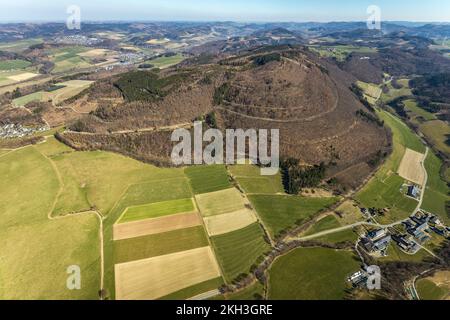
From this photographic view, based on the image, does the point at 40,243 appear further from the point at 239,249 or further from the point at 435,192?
the point at 435,192

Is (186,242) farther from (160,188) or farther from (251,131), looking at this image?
(251,131)

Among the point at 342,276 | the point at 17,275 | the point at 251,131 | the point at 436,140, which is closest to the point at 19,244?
the point at 17,275

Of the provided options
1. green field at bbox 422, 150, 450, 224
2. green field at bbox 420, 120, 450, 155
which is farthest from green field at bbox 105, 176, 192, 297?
green field at bbox 420, 120, 450, 155

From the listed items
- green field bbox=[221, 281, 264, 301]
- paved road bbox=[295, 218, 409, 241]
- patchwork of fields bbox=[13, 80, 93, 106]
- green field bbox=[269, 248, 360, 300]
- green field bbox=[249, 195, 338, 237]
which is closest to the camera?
green field bbox=[221, 281, 264, 301]

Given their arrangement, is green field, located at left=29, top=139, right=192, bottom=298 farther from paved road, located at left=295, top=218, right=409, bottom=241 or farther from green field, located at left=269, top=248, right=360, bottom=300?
paved road, located at left=295, top=218, right=409, bottom=241

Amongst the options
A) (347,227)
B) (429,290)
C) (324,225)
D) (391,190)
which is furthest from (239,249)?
(391,190)

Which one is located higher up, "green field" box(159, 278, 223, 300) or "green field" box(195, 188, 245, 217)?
"green field" box(195, 188, 245, 217)

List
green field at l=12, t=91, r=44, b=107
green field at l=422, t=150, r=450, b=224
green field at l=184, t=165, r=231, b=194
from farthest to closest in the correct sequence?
green field at l=12, t=91, r=44, b=107, green field at l=184, t=165, r=231, b=194, green field at l=422, t=150, r=450, b=224
